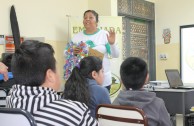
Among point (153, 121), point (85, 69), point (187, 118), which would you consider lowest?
point (187, 118)

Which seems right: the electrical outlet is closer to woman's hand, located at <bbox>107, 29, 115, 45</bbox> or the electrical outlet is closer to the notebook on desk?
the notebook on desk

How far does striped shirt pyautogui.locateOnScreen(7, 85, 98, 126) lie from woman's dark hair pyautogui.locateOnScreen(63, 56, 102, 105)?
93 cm

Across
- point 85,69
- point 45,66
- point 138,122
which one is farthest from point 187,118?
point 45,66

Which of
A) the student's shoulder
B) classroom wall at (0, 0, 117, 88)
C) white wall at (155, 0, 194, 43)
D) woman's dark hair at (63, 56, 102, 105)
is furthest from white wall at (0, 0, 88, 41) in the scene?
the student's shoulder

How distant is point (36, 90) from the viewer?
105cm

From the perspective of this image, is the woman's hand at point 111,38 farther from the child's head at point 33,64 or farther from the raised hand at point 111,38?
the child's head at point 33,64

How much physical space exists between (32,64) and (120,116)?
754 mm

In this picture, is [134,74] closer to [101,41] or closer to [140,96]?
[140,96]

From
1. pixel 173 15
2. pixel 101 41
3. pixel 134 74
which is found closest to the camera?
pixel 134 74

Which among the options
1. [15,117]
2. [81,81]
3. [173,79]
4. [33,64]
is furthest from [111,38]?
[15,117]

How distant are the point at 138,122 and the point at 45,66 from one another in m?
0.73

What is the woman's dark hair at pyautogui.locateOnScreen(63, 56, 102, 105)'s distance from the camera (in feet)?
6.56

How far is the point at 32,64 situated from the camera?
1081mm

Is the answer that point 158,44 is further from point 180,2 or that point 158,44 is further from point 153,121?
point 153,121
